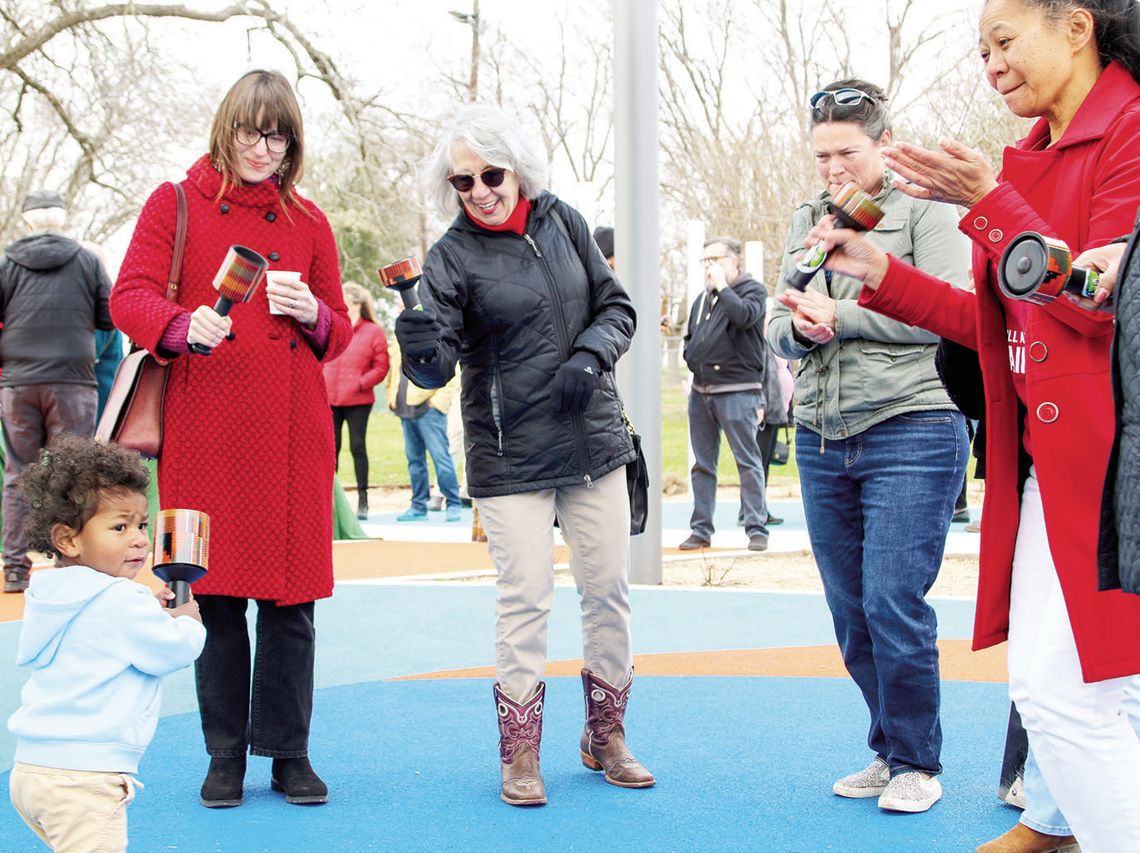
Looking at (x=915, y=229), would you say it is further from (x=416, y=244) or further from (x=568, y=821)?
(x=416, y=244)

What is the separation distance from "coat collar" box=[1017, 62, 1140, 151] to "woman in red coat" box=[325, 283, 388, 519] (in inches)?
392

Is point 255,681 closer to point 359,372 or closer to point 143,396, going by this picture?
point 143,396

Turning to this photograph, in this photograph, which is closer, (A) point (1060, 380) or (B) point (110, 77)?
(A) point (1060, 380)

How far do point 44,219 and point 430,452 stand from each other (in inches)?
203

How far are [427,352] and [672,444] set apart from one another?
1928 cm

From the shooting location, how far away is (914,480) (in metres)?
4.09

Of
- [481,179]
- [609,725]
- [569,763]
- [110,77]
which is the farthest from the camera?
[110,77]

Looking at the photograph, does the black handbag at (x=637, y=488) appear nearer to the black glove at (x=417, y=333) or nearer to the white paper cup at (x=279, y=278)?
the black glove at (x=417, y=333)

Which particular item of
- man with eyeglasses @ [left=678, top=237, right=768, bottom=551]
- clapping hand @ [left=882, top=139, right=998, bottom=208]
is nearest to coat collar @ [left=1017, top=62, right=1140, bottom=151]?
clapping hand @ [left=882, top=139, right=998, bottom=208]

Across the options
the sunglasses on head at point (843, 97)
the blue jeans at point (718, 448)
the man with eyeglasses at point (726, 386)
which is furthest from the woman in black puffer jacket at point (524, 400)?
the blue jeans at point (718, 448)

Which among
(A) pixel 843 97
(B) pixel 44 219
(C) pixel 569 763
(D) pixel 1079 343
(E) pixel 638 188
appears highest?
(E) pixel 638 188

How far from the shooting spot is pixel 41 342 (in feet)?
27.4

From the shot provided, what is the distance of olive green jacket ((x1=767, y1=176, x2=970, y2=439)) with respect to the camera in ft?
13.5

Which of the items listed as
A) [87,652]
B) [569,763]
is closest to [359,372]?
[569,763]
